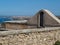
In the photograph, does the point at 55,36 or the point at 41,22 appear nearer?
the point at 55,36

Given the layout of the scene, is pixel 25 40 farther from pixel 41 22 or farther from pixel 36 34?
pixel 41 22

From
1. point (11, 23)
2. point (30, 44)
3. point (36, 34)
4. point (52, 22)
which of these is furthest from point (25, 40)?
point (11, 23)

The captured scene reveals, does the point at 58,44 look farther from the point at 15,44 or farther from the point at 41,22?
the point at 41,22

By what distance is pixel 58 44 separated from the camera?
836 centimetres

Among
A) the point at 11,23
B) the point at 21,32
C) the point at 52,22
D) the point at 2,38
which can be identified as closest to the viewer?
the point at 2,38

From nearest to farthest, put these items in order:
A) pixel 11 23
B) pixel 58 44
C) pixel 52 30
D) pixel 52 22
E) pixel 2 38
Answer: pixel 58 44, pixel 2 38, pixel 52 30, pixel 52 22, pixel 11 23

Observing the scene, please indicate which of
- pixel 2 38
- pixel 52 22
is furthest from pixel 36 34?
pixel 52 22

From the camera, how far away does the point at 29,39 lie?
9.36 metres

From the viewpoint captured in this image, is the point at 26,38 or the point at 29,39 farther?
the point at 26,38

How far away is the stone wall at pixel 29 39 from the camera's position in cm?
882

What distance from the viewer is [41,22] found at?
16.7 meters

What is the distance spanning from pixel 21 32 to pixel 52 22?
6.12 metres

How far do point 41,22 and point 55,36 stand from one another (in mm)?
6679

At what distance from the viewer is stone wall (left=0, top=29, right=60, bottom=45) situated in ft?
28.9
